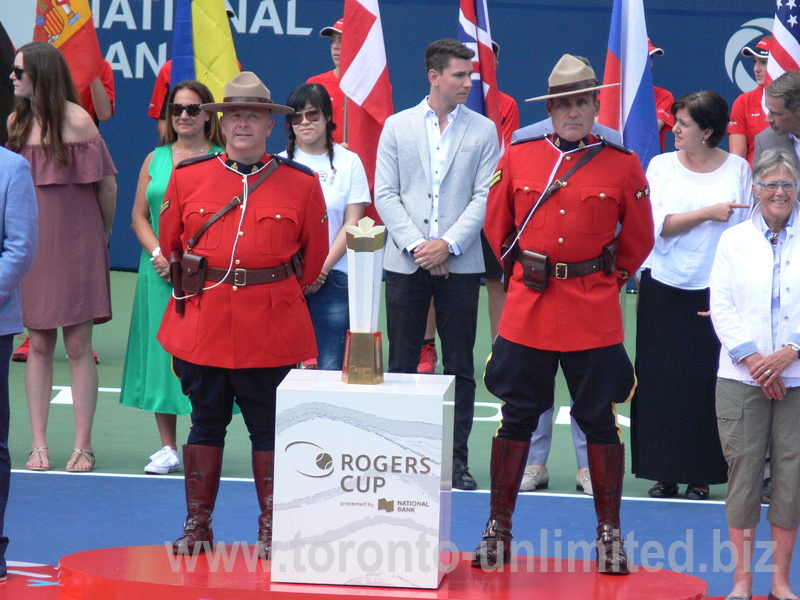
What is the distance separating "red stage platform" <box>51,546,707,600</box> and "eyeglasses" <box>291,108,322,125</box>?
2453 mm

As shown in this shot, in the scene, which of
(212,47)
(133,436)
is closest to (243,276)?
(133,436)

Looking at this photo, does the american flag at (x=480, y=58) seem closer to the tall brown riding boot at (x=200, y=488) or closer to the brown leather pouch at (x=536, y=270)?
the brown leather pouch at (x=536, y=270)

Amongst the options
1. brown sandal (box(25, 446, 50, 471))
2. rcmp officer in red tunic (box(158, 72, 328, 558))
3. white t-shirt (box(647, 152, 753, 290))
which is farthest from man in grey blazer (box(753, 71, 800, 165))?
brown sandal (box(25, 446, 50, 471))

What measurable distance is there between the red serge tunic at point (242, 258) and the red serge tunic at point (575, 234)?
0.80 m

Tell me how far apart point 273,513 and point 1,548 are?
3.64 ft

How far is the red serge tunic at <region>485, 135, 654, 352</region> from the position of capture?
4.30 m

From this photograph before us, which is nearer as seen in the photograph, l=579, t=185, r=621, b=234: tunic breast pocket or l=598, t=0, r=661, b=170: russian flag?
l=579, t=185, r=621, b=234: tunic breast pocket

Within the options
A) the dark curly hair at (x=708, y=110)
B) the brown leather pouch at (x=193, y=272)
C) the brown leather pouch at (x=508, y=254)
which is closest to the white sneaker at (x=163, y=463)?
the brown leather pouch at (x=193, y=272)

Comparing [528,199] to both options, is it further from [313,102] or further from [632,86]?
[632,86]

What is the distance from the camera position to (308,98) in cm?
600

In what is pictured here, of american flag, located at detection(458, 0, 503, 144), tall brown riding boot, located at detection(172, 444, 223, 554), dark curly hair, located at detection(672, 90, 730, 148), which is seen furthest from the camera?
american flag, located at detection(458, 0, 503, 144)

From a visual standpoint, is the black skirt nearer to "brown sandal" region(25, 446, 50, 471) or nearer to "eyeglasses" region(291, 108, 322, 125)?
"eyeglasses" region(291, 108, 322, 125)

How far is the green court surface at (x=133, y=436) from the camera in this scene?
20.1 feet

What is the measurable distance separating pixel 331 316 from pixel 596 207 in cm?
211
